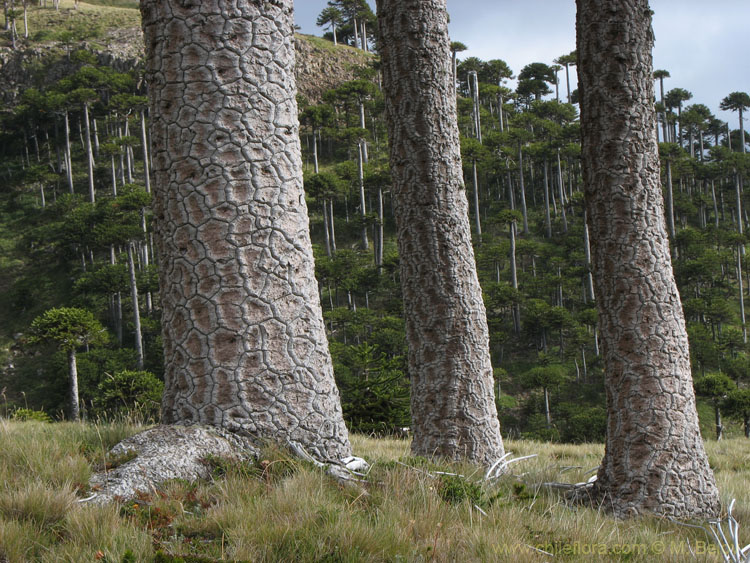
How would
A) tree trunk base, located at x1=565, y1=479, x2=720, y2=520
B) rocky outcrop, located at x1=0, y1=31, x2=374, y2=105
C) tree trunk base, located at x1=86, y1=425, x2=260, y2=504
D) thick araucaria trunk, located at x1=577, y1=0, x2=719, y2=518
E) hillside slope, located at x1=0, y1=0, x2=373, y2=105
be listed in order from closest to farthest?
tree trunk base, located at x1=86, y1=425, x2=260, y2=504 → tree trunk base, located at x1=565, y1=479, x2=720, y2=520 → thick araucaria trunk, located at x1=577, y1=0, x2=719, y2=518 → rocky outcrop, located at x1=0, y1=31, x2=374, y2=105 → hillside slope, located at x1=0, y1=0, x2=373, y2=105

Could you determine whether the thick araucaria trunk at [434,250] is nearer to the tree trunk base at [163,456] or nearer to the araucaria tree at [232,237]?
the araucaria tree at [232,237]

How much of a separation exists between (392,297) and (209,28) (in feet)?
133

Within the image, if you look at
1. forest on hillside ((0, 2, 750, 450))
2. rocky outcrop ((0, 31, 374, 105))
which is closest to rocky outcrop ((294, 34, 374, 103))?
rocky outcrop ((0, 31, 374, 105))

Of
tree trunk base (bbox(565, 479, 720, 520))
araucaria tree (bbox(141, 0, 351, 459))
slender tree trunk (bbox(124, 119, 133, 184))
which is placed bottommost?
tree trunk base (bbox(565, 479, 720, 520))

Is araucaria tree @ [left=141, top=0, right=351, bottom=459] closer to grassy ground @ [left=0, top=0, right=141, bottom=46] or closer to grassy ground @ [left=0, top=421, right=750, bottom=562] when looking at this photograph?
grassy ground @ [left=0, top=421, right=750, bottom=562]

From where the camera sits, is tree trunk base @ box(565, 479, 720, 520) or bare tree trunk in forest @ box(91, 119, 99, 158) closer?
tree trunk base @ box(565, 479, 720, 520)

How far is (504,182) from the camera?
61.8m

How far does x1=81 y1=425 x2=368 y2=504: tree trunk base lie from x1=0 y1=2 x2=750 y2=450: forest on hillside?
30.9ft

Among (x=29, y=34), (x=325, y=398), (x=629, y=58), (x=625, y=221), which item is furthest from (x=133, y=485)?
(x=29, y=34)

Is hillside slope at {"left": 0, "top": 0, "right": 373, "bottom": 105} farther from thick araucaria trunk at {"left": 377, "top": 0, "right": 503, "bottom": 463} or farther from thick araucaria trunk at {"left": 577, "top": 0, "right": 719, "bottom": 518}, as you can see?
thick araucaria trunk at {"left": 577, "top": 0, "right": 719, "bottom": 518}

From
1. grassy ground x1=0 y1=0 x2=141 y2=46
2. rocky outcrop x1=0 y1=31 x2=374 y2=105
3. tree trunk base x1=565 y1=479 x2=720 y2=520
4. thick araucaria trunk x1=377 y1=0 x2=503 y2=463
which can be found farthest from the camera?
grassy ground x1=0 y1=0 x2=141 y2=46

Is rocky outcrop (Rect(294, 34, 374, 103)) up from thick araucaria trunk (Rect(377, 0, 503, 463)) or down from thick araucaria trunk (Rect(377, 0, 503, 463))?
up

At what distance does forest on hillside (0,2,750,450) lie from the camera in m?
30.3

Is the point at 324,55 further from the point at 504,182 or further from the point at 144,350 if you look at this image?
the point at 144,350
